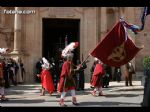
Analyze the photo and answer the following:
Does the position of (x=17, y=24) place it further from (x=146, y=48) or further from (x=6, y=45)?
(x=146, y=48)

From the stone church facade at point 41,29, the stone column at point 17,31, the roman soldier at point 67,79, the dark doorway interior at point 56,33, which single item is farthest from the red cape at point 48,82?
the dark doorway interior at point 56,33

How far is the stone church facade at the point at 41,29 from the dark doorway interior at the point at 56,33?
1.56 feet

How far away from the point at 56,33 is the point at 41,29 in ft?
3.72

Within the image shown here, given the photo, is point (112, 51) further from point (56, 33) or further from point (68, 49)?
point (56, 33)

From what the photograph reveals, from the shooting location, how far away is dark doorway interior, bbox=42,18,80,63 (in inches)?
1016

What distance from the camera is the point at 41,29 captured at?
2536 centimetres

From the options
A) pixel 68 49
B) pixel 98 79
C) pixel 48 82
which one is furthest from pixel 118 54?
pixel 98 79

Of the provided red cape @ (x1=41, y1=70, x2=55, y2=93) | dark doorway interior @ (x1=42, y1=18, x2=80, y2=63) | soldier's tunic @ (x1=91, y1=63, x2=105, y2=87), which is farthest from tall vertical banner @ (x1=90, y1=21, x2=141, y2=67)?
dark doorway interior @ (x1=42, y1=18, x2=80, y2=63)

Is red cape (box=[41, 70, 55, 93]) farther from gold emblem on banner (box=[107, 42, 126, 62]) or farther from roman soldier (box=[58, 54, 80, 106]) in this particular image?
gold emblem on banner (box=[107, 42, 126, 62])

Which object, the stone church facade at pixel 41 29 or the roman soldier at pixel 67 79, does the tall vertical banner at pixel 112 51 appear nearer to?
the roman soldier at pixel 67 79

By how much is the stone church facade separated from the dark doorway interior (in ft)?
1.56

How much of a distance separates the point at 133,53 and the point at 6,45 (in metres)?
22.0
